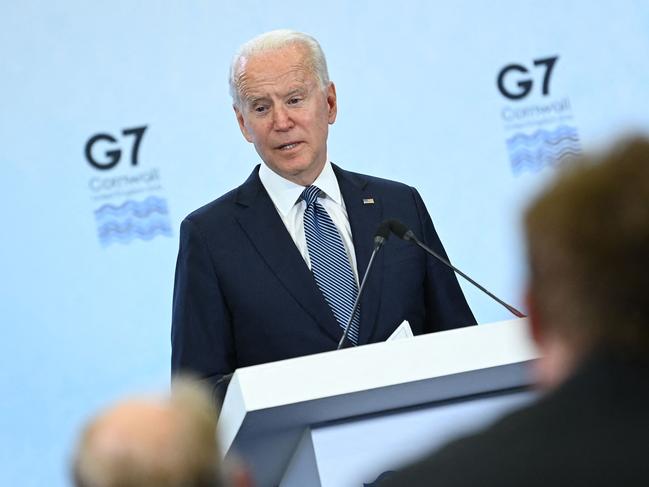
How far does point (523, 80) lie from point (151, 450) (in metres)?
4.20

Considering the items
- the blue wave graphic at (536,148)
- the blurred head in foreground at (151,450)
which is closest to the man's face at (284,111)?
the blue wave graphic at (536,148)

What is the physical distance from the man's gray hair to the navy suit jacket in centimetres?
27

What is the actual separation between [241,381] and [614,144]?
141 centimetres

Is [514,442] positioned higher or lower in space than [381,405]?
higher

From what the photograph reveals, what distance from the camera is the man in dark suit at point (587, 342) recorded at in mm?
1128

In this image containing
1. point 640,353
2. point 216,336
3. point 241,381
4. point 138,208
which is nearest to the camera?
point 640,353

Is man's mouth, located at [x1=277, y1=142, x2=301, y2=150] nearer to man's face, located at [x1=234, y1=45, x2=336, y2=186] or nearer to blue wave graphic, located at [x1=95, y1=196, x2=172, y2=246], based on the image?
man's face, located at [x1=234, y1=45, x2=336, y2=186]

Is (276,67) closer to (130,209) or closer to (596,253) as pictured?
(130,209)

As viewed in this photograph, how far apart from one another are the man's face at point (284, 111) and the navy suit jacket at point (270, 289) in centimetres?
11

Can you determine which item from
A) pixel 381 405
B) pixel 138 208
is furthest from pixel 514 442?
pixel 138 208

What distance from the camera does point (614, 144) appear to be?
3.91 ft

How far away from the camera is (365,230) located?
3.61 metres

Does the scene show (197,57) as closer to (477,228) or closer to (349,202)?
(477,228)

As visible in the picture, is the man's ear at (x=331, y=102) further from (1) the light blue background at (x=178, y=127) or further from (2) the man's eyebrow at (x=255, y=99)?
(1) the light blue background at (x=178, y=127)
